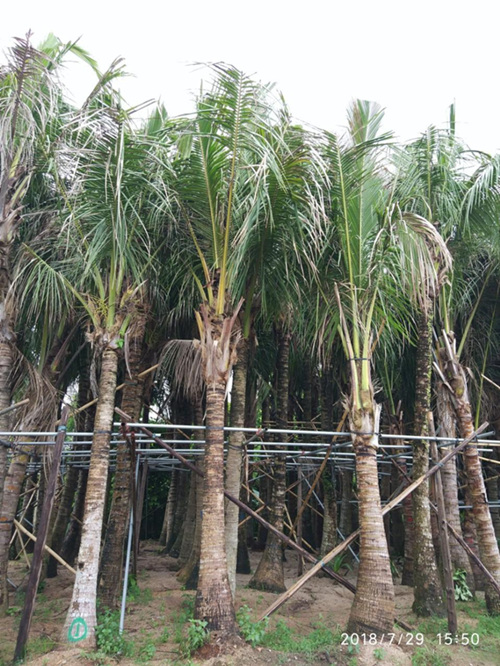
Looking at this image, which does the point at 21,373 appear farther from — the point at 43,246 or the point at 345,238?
the point at 345,238

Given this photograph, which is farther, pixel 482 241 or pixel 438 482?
pixel 482 241

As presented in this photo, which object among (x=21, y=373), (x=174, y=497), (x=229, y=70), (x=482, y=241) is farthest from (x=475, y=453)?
(x=174, y=497)

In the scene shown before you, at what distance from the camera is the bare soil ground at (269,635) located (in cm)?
544

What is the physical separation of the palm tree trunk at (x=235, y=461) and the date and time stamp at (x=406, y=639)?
1.85 metres

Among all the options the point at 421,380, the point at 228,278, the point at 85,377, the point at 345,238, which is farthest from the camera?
the point at 85,377

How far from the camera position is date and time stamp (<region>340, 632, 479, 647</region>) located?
5723 mm

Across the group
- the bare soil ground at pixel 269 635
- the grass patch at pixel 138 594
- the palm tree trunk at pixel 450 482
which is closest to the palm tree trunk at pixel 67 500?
the bare soil ground at pixel 269 635

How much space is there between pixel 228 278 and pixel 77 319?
12.5 ft

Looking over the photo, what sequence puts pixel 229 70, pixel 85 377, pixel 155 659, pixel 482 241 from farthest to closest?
pixel 85 377 → pixel 482 241 → pixel 229 70 → pixel 155 659

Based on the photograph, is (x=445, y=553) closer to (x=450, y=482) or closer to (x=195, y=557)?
(x=450, y=482)

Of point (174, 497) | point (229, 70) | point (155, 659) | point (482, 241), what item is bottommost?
point (155, 659)

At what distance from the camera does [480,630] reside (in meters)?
6.76

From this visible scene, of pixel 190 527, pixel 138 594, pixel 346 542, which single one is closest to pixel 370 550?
pixel 346 542

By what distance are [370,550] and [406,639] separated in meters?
1.09
